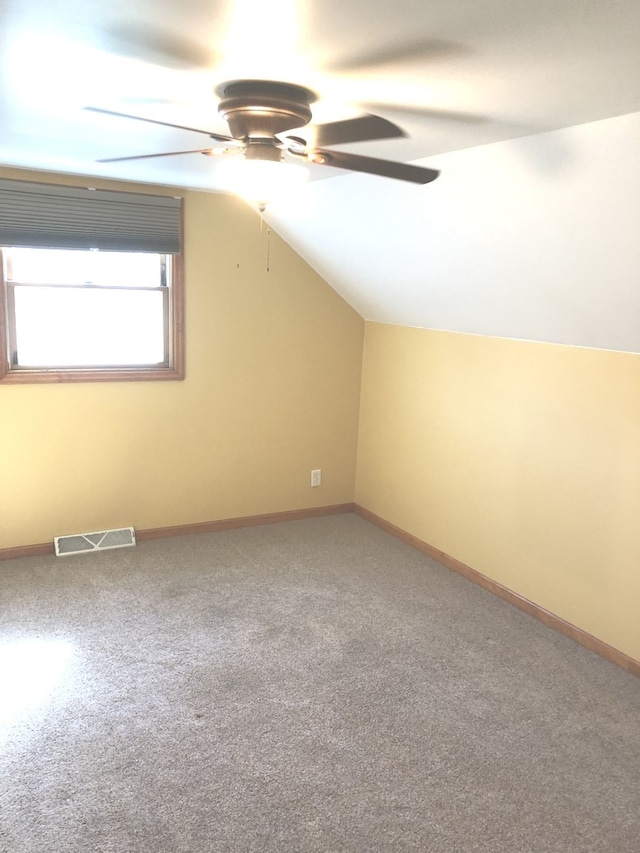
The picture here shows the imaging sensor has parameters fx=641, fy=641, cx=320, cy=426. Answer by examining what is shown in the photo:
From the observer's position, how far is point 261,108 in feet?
6.03

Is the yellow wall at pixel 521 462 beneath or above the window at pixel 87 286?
beneath

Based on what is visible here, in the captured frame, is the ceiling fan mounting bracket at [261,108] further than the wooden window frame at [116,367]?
No

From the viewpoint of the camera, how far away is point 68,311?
149 inches

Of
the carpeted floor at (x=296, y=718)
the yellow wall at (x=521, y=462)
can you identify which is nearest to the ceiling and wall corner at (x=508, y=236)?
the yellow wall at (x=521, y=462)

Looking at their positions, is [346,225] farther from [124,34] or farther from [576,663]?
[576,663]

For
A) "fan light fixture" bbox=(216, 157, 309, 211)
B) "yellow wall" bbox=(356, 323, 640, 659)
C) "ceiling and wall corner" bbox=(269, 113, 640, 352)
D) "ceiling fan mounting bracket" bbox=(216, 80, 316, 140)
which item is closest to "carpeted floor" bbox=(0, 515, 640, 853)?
"yellow wall" bbox=(356, 323, 640, 659)

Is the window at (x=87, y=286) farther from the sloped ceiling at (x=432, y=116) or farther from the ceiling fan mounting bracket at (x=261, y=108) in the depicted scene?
the ceiling fan mounting bracket at (x=261, y=108)

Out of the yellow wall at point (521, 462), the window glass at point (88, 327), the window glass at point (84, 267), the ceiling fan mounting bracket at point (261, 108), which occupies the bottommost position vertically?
the yellow wall at point (521, 462)

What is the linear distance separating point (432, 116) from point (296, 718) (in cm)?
221

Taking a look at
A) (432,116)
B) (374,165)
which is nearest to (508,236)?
(432,116)

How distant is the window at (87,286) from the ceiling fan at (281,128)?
1801mm

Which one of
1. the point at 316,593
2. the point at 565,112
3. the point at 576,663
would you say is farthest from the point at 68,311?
the point at 576,663

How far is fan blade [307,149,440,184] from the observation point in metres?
1.90

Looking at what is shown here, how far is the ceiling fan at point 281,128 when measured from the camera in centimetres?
181
